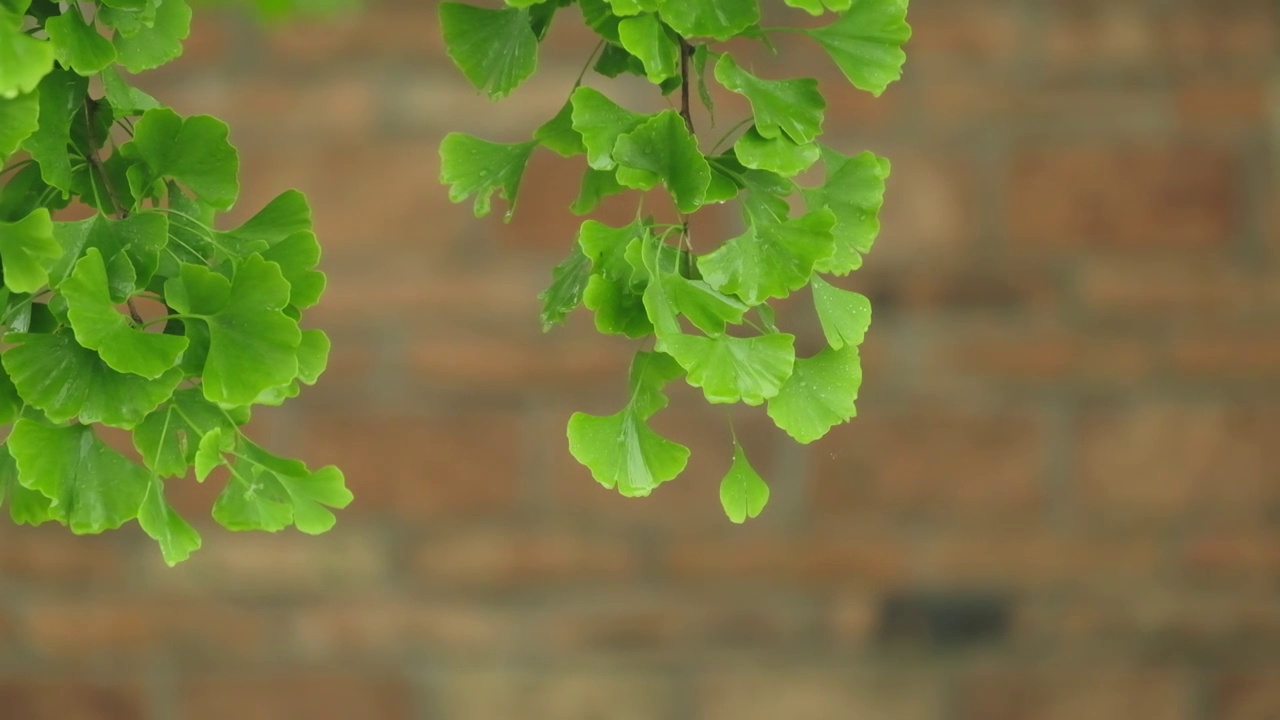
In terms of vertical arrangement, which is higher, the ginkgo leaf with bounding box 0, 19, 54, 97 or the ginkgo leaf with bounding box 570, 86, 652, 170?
the ginkgo leaf with bounding box 0, 19, 54, 97

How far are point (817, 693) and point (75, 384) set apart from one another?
37.8 inches

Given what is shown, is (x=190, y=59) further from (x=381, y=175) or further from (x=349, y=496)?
(x=349, y=496)

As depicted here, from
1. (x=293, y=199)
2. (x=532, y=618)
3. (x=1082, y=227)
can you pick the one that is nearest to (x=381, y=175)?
(x=532, y=618)

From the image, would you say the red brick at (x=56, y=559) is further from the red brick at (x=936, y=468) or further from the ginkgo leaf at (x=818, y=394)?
the ginkgo leaf at (x=818, y=394)

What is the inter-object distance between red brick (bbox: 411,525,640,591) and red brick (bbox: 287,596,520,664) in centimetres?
3

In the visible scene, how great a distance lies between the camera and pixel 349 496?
0.33 meters

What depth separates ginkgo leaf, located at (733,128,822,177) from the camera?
0.94ft

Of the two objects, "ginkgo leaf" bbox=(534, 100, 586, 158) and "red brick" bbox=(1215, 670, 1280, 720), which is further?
"red brick" bbox=(1215, 670, 1280, 720)

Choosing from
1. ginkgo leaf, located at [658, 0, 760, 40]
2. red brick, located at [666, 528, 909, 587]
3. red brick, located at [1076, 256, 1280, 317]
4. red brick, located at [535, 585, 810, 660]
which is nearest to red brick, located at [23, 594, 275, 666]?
red brick, located at [535, 585, 810, 660]

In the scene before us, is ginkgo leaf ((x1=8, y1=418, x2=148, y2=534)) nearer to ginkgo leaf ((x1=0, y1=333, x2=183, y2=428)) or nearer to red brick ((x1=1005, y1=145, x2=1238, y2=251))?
ginkgo leaf ((x1=0, y1=333, x2=183, y2=428))

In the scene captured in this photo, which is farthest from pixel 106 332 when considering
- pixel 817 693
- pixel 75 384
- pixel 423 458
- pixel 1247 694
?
pixel 1247 694

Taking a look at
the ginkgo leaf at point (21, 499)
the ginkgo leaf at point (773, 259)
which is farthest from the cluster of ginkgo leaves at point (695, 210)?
the ginkgo leaf at point (21, 499)

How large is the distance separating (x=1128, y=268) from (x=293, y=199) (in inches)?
34.9

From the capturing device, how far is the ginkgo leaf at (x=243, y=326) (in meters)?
0.28
